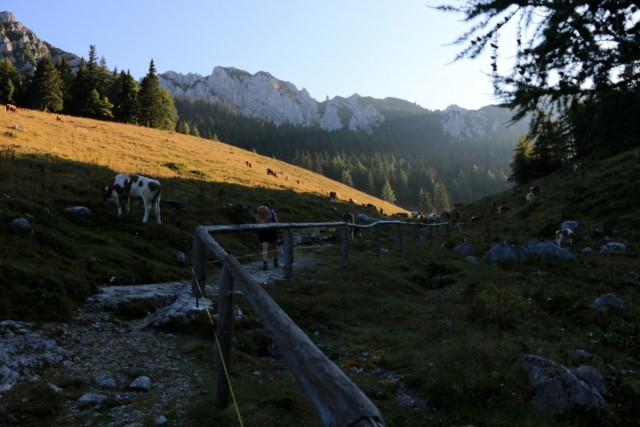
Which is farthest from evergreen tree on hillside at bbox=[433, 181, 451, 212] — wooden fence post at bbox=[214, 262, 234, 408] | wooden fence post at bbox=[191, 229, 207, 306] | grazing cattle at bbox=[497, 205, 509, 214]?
wooden fence post at bbox=[214, 262, 234, 408]

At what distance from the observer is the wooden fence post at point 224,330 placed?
402 cm

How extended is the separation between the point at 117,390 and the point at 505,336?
243 inches

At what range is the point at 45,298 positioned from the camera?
7.37 metres

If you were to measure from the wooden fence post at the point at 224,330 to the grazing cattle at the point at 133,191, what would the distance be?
556 inches

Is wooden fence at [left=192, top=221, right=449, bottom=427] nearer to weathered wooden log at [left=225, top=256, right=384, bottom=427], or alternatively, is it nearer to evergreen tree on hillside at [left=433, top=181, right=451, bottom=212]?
weathered wooden log at [left=225, top=256, right=384, bottom=427]

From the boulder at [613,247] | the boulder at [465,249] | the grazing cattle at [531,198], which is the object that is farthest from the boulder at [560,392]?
the grazing cattle at [531,198]

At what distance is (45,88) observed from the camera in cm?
5797

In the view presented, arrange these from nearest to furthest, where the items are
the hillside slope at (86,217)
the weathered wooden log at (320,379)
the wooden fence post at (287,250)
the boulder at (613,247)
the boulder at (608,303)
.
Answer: the weathered wooden log at (320,379), the hillside slope at (86,217), the boulder at (608,303), the wooden fence post at (287,250), the boulder at (613,247)

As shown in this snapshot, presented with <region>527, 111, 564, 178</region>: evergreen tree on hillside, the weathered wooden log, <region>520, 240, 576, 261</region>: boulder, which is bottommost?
<region>520, 240, 576, 261</region>: boulder

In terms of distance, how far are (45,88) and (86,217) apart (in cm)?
5794

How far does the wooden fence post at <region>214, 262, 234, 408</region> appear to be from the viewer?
4018mm

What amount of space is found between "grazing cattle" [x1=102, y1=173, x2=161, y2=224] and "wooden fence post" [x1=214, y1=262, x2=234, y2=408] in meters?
14.1

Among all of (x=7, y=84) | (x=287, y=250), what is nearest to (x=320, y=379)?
(x=287, y=250)

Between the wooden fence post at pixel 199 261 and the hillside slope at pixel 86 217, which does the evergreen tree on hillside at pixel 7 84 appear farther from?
the wooden fence post at pixel 199 261
